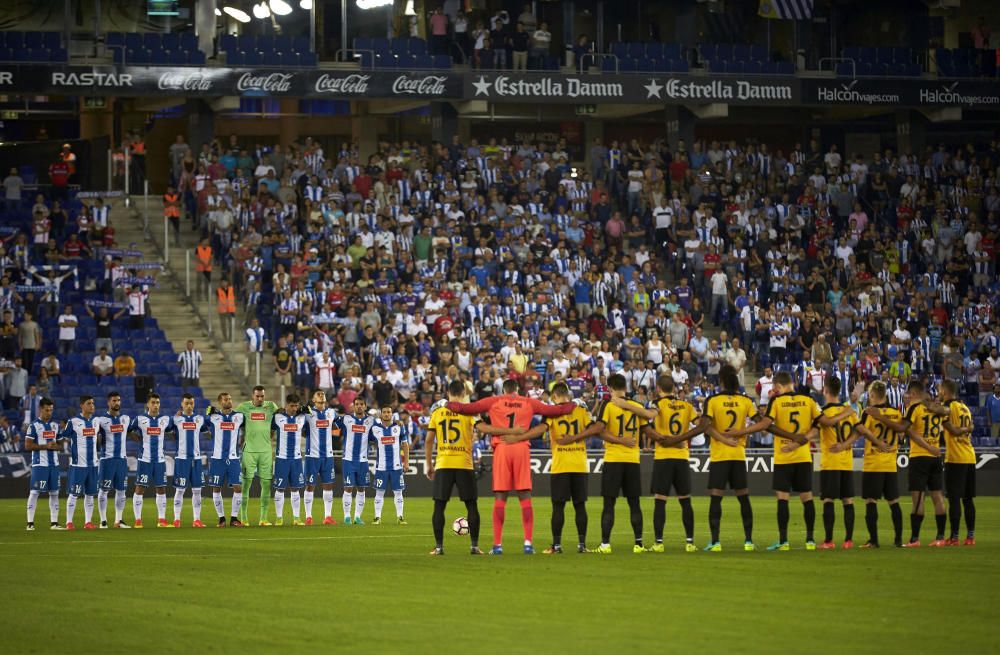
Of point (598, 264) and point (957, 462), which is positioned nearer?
point (957, 462)

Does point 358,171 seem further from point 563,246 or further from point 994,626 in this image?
point 994,626

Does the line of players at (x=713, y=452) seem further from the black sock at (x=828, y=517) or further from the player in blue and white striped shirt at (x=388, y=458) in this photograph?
the player in blue and white striped shirt at (x=388, y=458)

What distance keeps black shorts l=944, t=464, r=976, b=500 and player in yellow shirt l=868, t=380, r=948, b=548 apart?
0.12 metres

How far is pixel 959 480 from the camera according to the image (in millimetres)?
20516

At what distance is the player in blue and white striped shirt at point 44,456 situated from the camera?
82.5 ft

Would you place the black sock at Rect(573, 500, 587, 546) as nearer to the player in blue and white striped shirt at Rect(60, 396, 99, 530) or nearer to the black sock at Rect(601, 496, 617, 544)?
the black sock at Rect(601, 496, 617, 544)

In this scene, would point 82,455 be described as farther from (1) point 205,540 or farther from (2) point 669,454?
(2) point 669,454

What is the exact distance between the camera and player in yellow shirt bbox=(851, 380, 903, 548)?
2025cm

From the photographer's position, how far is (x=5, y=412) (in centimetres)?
3431

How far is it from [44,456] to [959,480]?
564 inches

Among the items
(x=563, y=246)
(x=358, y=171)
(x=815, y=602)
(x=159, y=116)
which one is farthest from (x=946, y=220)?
(x=815, y=602)

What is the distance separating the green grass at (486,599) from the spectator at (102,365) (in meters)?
14.0

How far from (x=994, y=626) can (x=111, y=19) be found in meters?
38.0

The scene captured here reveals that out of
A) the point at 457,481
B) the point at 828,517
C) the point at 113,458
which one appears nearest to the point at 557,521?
the point at 457,481
